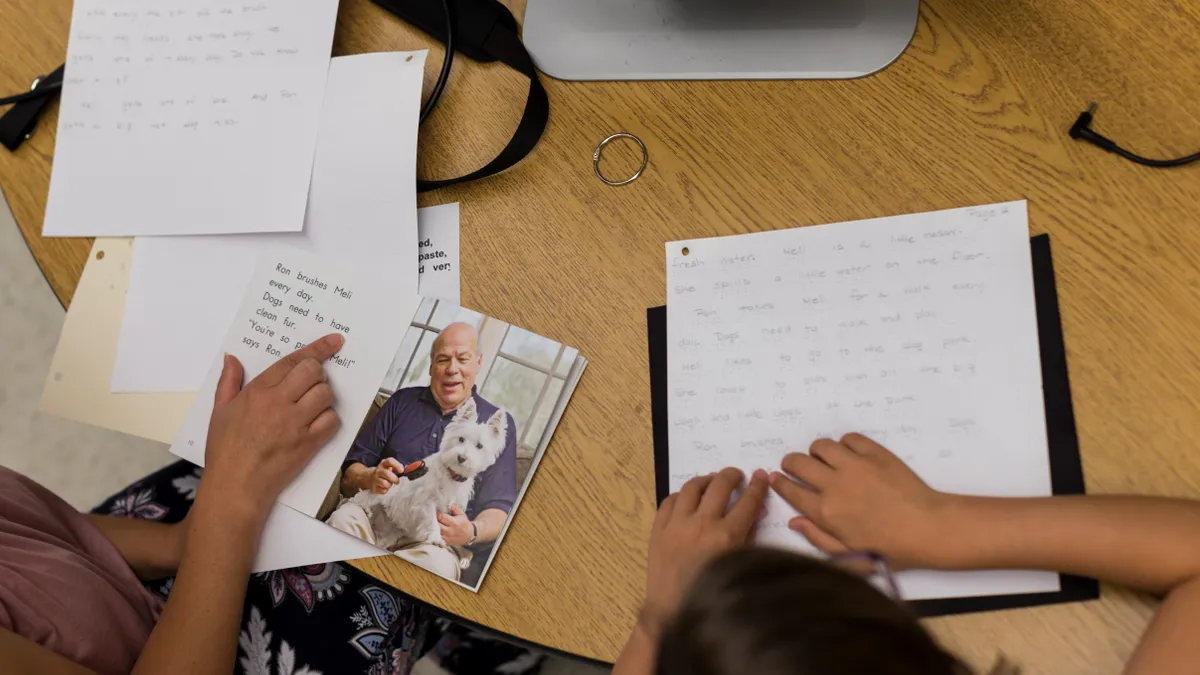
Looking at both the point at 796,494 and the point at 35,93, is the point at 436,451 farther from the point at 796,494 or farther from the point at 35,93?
the point at 35,93

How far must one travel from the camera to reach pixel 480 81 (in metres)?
A: 0.65

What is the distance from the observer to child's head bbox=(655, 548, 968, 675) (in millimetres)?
334

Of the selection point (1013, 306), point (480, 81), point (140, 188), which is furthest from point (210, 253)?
point (1013, 306)

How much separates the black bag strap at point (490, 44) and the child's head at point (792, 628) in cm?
36

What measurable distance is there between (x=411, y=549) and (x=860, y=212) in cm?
38

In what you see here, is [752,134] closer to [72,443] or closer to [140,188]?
[140,188]

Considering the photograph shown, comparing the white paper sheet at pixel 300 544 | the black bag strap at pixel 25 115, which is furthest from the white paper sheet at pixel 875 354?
the black bag strap at pixel 25 115

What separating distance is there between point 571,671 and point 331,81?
0.68 meters

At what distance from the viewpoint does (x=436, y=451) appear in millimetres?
569

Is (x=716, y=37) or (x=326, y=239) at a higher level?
(x=716, y=37)

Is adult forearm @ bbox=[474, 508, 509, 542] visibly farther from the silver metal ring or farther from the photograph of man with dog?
the silver metal ring

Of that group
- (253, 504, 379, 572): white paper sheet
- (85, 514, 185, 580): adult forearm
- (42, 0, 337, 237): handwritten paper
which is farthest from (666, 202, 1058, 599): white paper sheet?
(85, 514, 185, 580): adult forearm

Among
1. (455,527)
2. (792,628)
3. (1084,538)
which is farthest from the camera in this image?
(455,527)

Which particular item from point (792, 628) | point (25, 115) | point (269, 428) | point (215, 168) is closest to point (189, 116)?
point (215, 168)
